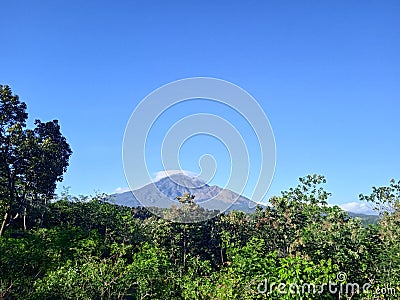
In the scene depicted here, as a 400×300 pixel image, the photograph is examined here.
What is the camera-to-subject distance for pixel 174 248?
2867cm

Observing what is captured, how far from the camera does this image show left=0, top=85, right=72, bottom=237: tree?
1950cm

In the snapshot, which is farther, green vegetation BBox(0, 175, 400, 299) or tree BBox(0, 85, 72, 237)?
tree BBox(0, 85, 72, 237)

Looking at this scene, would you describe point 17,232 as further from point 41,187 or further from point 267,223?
point 267,223

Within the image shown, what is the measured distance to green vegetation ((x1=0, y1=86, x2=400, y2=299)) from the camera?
979 centimetres

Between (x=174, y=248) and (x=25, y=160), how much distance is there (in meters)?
12.9

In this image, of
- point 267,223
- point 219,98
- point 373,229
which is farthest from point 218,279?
point 267,223

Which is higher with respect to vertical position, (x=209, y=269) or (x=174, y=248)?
(x=174, y=248)

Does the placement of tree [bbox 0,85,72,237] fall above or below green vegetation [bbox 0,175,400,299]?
above

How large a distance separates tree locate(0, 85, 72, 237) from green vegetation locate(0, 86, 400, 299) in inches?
2.3

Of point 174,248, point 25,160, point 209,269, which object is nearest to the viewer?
point 209,269

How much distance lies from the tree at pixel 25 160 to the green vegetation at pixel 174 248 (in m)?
0.06

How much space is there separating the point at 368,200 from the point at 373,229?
11324 mm

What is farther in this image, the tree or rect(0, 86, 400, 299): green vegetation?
the tree

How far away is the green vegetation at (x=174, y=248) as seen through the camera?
979cm
